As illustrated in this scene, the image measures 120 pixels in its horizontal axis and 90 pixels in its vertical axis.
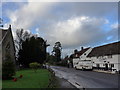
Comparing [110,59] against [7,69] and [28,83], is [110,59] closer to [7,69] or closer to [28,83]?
[7,69]

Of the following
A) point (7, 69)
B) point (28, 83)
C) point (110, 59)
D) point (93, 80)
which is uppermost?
point (110, 59)

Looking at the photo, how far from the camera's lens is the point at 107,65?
1827 inches

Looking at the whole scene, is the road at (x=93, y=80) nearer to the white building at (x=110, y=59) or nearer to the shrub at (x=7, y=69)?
the shrub at (x=7, y=69)

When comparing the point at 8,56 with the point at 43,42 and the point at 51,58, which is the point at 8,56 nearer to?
the point at 43,42

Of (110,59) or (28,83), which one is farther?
(110,59)

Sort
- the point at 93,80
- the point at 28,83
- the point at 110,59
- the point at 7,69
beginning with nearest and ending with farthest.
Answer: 1. the point at 28,83
2. the point at 93,80
3. the point at 7,69
4. the point at 110,59

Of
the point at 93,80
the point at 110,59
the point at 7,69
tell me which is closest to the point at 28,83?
the point at 7,69

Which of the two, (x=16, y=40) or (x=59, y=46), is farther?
(x=59, y=46)

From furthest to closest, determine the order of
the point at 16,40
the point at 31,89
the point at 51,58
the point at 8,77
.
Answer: the point at 51,58 → the point at 16,40 → the point at 8,77 → the point at 31,89

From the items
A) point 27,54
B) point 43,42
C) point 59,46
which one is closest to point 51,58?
point 59,46

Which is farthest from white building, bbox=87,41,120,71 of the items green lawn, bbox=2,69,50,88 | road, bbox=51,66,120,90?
green lawn, bbox=2,69,50,88

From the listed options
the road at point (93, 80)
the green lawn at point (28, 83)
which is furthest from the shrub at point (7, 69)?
the road at point (93, 80)

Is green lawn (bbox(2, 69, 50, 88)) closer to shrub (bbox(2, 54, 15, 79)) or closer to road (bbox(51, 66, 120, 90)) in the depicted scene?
shrub (bbox(2, 54, 15, 79))

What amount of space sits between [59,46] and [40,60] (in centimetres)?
6223
